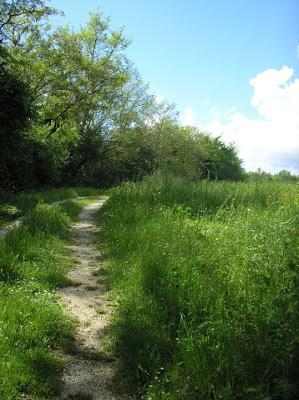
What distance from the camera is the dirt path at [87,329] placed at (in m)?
4.61

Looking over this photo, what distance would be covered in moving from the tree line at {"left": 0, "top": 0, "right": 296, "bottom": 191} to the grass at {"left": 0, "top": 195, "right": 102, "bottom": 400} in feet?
30.0

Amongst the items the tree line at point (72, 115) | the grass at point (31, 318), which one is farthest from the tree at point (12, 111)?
the grass at point (31, 318)

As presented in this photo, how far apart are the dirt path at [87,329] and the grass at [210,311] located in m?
0.25

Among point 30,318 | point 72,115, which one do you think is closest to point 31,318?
point 30,318

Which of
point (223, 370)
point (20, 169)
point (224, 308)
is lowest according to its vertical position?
point (223, 370)

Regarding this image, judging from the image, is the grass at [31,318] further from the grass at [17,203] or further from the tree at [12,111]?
the tree at [12,111]

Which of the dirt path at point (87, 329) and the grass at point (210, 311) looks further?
the dirt path at point (87, 329)

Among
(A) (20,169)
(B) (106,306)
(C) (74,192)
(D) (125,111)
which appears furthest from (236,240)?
(D) (125,111)

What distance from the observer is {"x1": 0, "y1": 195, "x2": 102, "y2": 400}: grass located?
177 inches

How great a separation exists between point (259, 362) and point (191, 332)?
0.83m

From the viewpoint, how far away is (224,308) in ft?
16.8

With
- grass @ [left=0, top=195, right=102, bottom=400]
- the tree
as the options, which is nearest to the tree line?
the tree

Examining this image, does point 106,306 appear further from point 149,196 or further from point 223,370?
point 149,196

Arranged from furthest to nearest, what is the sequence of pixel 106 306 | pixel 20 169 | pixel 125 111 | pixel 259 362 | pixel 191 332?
pixel 125 111
pixel 20 169
pixel 106 306
pixel 191 332
pixel 259 362
